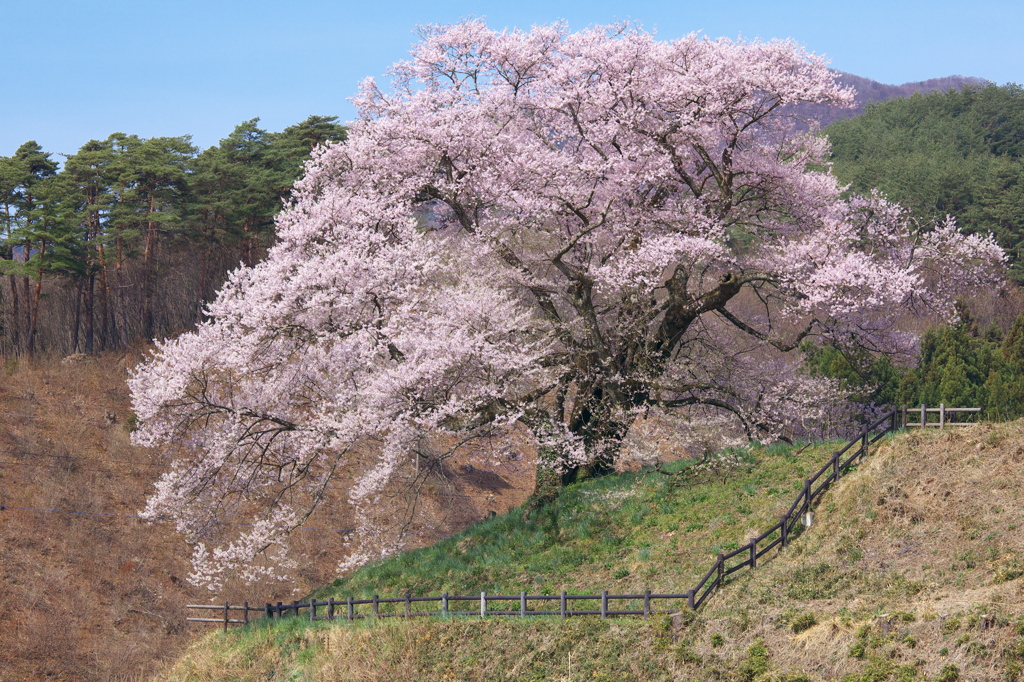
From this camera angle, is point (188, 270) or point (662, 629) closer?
point (662, 629)

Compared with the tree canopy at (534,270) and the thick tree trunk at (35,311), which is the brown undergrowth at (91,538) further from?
the tree canopy at (534,270)

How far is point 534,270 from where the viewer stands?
1161 inches

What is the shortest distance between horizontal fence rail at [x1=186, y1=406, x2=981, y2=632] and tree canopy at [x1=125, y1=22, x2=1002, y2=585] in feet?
9.91

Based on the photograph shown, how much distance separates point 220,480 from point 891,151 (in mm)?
83176

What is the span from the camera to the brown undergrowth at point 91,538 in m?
33.2

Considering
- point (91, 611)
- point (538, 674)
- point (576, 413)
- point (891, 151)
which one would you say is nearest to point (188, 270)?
point (91, 611)

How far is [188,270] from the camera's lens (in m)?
59.7

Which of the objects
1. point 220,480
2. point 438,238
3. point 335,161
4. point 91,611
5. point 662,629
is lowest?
point 91,611

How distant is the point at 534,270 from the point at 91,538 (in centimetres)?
2158

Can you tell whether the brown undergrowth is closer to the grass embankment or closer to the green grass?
the green grass

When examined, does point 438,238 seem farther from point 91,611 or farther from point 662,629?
point 91,611

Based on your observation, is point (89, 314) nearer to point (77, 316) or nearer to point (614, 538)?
point (77, 316)

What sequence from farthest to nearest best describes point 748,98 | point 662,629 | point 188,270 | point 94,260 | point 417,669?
point 188,270 < point 94,260 < point 748,98 < point 417,669 < point 662,629

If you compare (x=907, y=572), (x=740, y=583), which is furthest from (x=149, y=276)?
(x=907, y=572)
